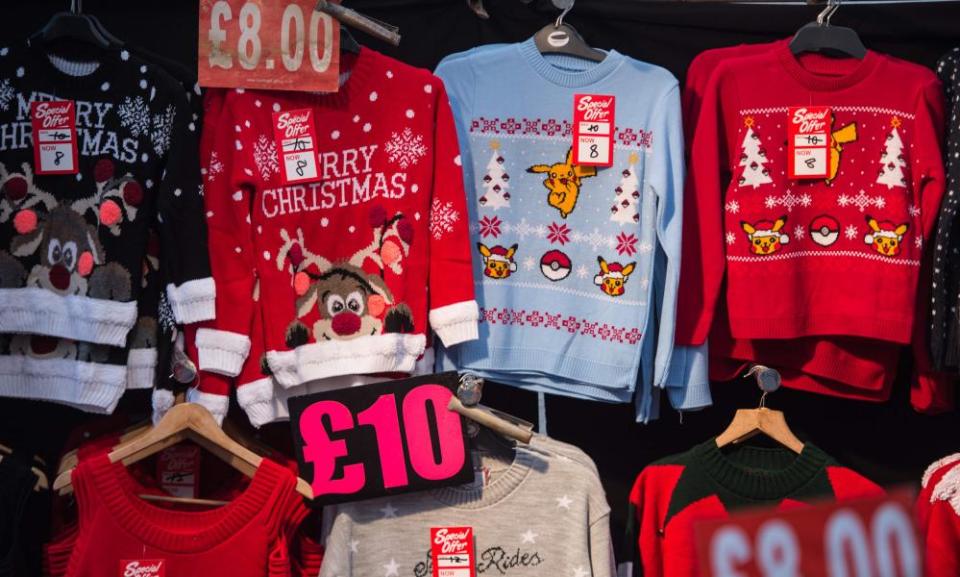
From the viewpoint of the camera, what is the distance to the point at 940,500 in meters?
2.63

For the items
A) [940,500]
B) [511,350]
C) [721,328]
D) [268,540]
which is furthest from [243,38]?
[940,500]

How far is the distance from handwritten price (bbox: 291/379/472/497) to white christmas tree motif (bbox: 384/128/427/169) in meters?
0.53

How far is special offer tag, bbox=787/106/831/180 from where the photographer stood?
276 centimetres

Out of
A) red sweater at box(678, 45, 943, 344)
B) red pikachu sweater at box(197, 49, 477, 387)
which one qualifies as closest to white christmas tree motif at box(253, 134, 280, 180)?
red pikachu sweater at box(197, 49, 477, 387)

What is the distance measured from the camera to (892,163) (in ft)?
9.04

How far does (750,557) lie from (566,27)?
145 cm

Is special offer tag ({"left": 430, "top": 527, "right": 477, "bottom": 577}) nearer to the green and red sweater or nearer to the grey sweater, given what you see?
the grey sweater

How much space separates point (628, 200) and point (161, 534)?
48.8 inches

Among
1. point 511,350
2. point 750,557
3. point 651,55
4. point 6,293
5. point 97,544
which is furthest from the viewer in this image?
point 651,55

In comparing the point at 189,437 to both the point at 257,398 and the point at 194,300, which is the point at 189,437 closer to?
the point at 257,398

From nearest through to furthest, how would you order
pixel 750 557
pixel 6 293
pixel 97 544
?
pixel 750 557, pixel 97 544, pixel 6 293

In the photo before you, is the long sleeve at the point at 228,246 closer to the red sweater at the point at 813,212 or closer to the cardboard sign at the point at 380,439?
the cardboard sign at the point at 380,439

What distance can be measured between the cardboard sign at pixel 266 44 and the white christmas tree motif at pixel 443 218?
1.20ft

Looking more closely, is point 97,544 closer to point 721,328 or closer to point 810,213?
point 721,328
